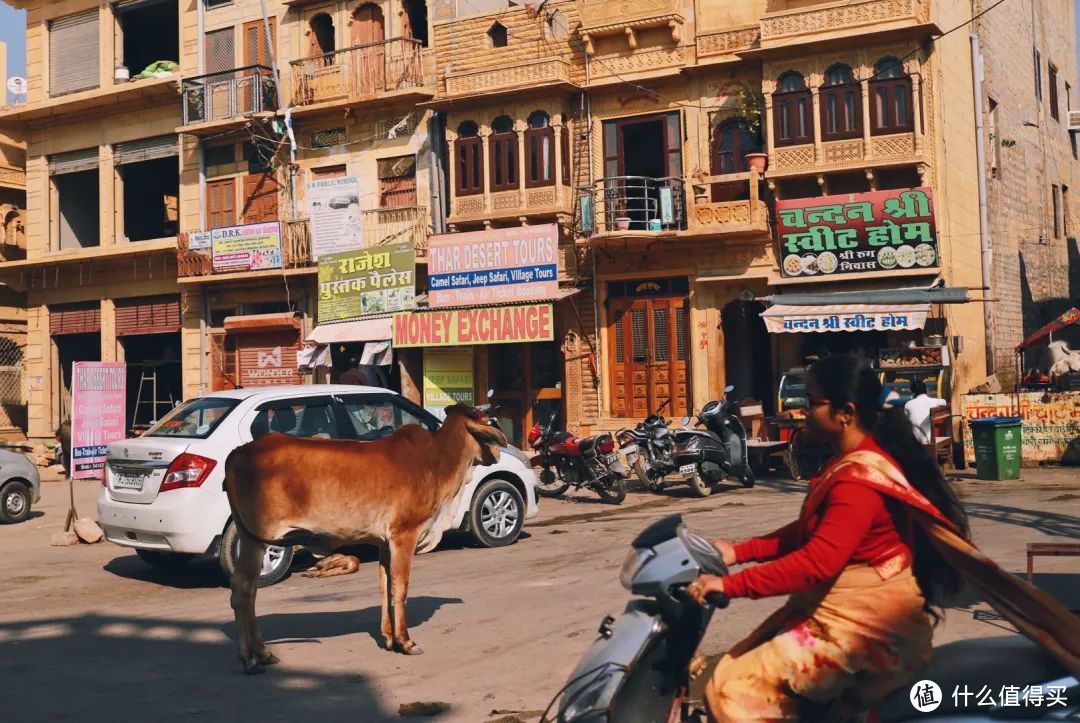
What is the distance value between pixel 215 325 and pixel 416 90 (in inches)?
348

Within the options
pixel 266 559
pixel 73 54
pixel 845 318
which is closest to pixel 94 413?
pixel 266 559

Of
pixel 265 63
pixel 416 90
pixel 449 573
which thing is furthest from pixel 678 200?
pixel 449 573

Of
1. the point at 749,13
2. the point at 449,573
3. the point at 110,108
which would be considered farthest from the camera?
the point at 110,108

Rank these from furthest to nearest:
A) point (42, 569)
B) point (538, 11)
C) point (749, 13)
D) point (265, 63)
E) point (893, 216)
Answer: point (265, 63)
point (538, 11)
point (749, 13)
point (893, 216)
point (42, 569)

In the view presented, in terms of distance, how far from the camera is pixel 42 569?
11.6 m

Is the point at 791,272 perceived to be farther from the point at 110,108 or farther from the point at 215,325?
the point at 110,108

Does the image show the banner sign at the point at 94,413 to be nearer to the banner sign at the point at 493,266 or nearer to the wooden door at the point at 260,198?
the banner sign at the point at 493,266

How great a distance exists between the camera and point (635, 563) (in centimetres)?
343

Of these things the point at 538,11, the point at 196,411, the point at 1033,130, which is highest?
the point at 538,11

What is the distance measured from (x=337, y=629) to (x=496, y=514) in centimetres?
405

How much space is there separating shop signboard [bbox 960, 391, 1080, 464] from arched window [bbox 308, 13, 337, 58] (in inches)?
713

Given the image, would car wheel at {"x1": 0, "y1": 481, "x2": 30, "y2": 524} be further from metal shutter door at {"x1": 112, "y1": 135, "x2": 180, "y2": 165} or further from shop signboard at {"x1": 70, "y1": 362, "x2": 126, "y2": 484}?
metal shutter door at {"x1": 112, "y1": 135, "x2": 180, "y2": 165}

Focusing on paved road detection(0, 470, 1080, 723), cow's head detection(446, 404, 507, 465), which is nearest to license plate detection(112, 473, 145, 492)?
paved road detection(0, 470, 1080, 723)

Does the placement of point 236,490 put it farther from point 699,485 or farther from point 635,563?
point 699,485
